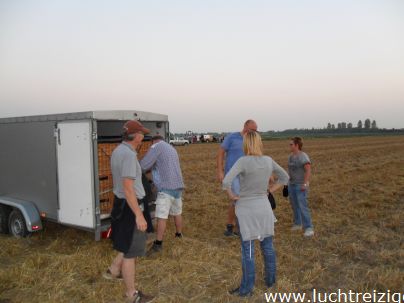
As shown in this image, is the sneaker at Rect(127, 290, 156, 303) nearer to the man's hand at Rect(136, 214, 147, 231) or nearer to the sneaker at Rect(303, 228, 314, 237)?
the man's hand at Rect(136, 214, 147, 231)

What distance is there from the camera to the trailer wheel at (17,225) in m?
6.68

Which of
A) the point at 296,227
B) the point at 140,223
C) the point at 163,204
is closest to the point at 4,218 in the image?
the point at 163,204

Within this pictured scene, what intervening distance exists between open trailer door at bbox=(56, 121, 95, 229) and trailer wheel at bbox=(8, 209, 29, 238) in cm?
118

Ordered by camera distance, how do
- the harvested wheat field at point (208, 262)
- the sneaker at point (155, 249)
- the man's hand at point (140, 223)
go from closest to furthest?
the man's hand at point (140, 223), the harvested wheat field at point (208, 262), the sneaker at point (155, 249)

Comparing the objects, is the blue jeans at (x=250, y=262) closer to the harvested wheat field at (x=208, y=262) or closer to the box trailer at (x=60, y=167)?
the harvested wheat field at (x=208, y=262)

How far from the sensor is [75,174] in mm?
5676

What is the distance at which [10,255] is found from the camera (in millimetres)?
6055

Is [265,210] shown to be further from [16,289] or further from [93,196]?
[16,289]

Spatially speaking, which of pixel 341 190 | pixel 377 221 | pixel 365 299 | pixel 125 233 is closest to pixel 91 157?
pixel 125 233

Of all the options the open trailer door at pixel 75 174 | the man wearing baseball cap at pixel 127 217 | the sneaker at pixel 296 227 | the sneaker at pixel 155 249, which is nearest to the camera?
the man wearing baseball cap at pixel 127 217

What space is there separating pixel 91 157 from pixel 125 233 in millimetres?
1746

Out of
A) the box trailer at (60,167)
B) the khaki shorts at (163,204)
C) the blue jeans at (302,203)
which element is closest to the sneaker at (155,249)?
the khaki shorts at (163,204)

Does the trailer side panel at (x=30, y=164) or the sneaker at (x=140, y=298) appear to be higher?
the trailer side panel at (x=30, y=164)

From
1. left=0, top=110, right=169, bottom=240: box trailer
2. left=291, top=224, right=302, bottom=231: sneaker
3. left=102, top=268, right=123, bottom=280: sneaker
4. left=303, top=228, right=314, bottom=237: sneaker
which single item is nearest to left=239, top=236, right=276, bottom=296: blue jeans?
left=102, top=268, right=123, bottom=280: sneaker
